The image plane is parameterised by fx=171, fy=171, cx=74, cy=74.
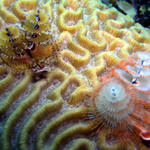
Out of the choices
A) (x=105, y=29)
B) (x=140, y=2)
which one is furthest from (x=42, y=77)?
(x=140, y=2)

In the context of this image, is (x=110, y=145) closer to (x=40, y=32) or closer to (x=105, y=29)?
(x=40, y=32)

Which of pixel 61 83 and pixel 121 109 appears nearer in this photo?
pixel 121 109

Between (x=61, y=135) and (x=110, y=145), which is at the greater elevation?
(x=61, y=135)
